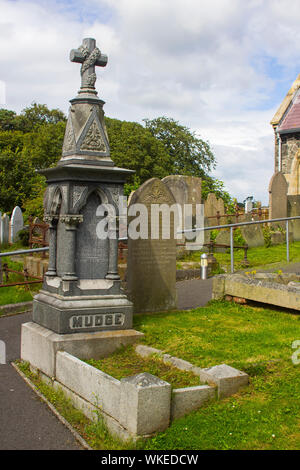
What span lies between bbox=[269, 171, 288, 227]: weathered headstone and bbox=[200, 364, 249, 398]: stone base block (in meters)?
14.2

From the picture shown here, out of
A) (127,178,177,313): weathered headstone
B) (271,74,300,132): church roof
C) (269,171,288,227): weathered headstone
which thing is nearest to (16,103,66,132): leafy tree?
(271,74,300,132): church roof

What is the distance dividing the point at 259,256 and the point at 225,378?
10001mm

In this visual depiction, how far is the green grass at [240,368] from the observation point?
409 cm

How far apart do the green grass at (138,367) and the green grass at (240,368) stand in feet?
0.95

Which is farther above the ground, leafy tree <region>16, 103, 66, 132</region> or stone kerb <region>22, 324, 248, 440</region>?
leafy tree <region>16, 103, 66, 132</region>

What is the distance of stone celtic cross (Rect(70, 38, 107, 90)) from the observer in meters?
6.95

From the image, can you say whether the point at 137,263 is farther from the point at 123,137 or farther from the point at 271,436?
the point at 123,137

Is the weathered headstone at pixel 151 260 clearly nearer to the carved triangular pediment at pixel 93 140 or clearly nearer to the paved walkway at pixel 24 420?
the carved triangular pediment at pixel 93 140

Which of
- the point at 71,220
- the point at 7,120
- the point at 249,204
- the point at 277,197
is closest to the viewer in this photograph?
the point at 71,220

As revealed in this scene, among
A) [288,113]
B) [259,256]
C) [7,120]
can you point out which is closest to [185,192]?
[259,256]

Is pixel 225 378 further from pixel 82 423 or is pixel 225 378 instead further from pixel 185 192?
pixel 185 192

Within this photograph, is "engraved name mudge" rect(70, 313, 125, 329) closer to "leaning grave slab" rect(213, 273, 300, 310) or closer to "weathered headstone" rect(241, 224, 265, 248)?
"leaning grave slab" rect(213, 273, 300, 310)

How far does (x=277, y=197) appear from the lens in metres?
18.7
